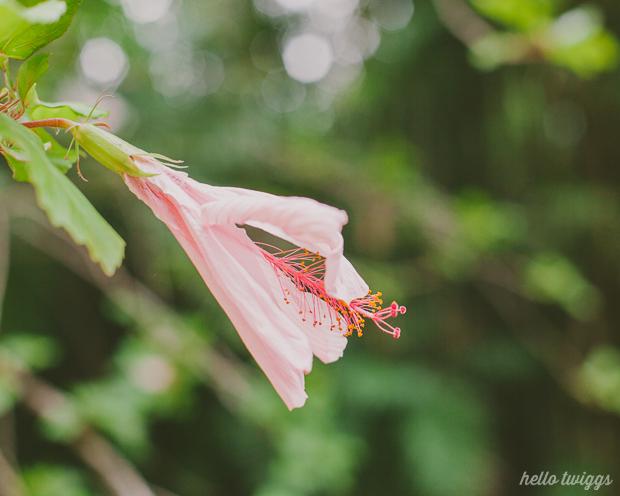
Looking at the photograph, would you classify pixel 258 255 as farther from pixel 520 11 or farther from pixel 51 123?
pixel 520 11

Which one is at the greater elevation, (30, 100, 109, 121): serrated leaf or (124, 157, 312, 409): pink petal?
(30, 100, 109, 121): serrated leaf

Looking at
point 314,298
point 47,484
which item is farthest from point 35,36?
point 47,484

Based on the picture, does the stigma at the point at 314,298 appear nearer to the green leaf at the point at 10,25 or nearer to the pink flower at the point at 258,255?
the pink flower at the point at 258,255

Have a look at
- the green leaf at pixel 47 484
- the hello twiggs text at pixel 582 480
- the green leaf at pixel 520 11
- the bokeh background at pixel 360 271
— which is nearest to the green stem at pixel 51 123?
the green leaf at pixel 520 11

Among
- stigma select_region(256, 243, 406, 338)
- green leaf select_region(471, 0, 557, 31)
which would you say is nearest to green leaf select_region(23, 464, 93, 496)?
stigma select_region(256, 243, 406, 338)

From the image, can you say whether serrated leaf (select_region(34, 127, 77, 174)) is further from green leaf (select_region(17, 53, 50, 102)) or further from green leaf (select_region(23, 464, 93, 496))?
green leaf (select_region(23, 464, 93, 496))

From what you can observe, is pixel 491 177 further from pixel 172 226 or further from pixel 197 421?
pixel 172 226
